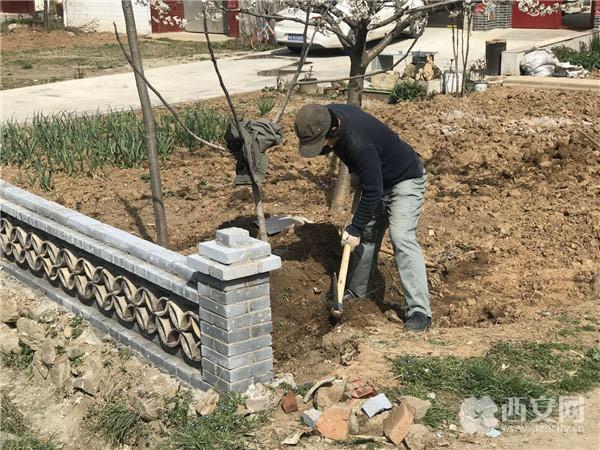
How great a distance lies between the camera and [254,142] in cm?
575

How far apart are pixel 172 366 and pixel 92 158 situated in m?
4.11

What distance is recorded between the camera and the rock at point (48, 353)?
18.9 ft

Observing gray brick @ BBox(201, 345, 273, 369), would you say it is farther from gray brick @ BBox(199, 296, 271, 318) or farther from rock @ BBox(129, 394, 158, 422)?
rock @ BBox(129, 394, 158, 422)

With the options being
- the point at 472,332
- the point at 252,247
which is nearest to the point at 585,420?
the point at 472,332

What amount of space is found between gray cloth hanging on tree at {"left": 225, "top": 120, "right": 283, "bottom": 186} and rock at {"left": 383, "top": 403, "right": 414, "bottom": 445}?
79.8 inches

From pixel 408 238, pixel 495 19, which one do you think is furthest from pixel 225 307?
pixel 495 19

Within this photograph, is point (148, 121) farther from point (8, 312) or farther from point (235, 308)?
point (235, 308)

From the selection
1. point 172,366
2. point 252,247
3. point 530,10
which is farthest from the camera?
point 530,10

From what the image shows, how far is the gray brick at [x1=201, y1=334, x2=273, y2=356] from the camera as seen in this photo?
184 inches

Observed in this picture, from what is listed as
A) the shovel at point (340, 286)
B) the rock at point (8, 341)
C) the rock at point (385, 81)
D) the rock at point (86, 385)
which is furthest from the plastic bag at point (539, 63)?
the rock at point (86, 385)

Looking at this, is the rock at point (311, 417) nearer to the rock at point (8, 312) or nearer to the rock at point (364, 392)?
the rock at point (364, 392)

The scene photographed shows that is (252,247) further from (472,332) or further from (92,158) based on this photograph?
(92,158)

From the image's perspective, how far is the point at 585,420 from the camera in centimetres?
431

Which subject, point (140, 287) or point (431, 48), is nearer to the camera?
point (140, 287)
